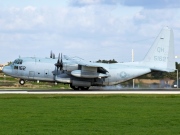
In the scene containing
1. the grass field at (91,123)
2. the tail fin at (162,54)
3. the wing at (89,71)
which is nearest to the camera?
the grass field at (91,123)

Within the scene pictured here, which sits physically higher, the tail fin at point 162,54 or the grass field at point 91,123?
the tail fin at point 162,54

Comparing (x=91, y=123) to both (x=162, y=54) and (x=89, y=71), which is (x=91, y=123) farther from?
(x=162, y=54)

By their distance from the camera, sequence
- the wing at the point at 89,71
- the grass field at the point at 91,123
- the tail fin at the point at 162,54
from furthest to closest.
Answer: the tail fin at the point at 162,54, the wing at the point at 89,71, the grass field at the point at 91,123

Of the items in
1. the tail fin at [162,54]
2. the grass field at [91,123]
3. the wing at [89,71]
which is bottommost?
the grass field at [91,123]

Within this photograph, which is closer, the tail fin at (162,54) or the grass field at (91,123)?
the grass field at (91,123)

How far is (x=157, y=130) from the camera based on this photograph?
1797cm

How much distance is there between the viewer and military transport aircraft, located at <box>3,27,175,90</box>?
59375 mm

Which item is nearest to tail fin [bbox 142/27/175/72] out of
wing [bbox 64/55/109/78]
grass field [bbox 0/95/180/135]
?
wing [bbox 64/55/109/78]

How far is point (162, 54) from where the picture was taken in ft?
209

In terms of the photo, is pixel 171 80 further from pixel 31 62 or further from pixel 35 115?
pixel 35 115

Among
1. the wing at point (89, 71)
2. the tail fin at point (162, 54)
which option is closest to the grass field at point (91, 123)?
the wing at point (89, 71)

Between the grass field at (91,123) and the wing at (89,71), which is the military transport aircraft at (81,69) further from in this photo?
the grass field at (91,123)

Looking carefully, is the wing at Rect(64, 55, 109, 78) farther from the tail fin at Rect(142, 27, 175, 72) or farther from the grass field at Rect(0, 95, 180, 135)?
the grass field at Rect(0, 95, 180, 135)

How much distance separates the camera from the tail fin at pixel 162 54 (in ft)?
207
